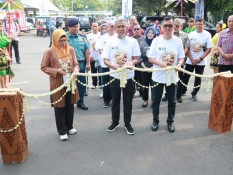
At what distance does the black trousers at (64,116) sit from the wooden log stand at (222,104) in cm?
238

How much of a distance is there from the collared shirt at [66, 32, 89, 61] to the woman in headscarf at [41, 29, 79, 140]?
1060mm

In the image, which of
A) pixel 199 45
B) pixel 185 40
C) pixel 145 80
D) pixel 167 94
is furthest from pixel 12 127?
pixel 199 45

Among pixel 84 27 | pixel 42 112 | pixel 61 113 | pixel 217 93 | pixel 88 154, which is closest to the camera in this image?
pixel 88 154

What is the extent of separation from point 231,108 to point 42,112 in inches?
143

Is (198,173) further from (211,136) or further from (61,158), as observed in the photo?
(61,158)

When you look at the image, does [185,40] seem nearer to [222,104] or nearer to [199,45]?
[199,45]

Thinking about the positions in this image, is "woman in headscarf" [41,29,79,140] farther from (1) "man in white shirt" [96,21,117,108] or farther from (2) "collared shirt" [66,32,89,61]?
(1) "man in white shirt" [96,21,117,108]

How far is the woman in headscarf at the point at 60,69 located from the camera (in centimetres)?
376

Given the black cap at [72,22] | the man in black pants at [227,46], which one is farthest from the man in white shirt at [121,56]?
the man in black pants at [227,46]

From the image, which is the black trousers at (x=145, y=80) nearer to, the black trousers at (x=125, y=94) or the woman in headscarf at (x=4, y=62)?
the black trousers at (x=125, y=94)

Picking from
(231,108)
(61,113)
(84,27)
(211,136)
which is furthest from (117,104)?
(84,27)

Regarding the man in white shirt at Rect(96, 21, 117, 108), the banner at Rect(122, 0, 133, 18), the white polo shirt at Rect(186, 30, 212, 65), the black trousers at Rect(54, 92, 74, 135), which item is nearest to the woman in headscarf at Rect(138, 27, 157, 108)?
the man in white shirt at Rect(96, 21, 117, 108)

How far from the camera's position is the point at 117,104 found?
4281 mm

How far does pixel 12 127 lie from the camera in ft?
11.0
